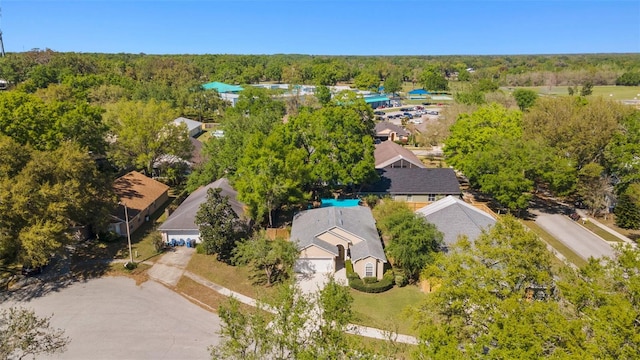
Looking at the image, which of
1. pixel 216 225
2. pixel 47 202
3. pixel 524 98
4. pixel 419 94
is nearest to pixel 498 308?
pixel 216 225

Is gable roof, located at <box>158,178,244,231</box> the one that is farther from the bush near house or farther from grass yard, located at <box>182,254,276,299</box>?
the bush near house

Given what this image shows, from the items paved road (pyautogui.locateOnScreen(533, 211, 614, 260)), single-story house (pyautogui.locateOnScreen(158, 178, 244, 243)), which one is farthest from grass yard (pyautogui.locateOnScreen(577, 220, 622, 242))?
single-story house (pyautogui.locateOnScreen(158, 178, 244, 243))

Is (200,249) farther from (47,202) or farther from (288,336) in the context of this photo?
(288,336)

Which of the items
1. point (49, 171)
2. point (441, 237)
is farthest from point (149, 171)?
point (441, 237)

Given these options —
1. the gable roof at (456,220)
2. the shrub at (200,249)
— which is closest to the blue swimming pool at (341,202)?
the gable roof at (456,220)

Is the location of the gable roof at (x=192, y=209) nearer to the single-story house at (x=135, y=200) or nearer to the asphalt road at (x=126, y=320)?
the single-story house at (x=135, y=200)

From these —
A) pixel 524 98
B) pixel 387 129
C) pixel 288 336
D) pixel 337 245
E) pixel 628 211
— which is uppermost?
pixel 524 98
